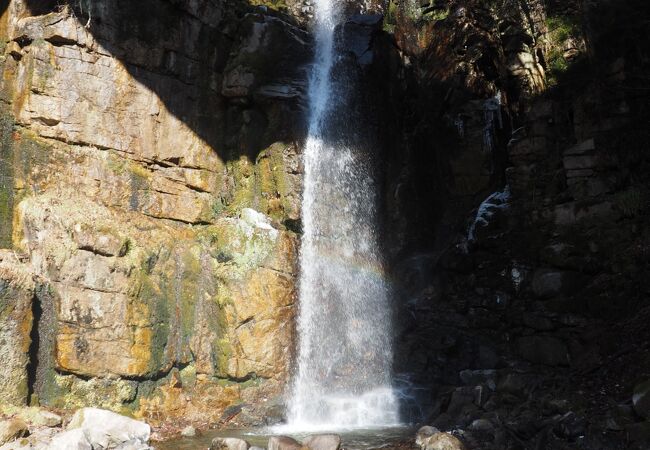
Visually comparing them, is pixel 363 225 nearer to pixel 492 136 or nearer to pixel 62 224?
pixel 492 136

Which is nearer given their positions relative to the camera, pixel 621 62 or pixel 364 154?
pixel 621 62

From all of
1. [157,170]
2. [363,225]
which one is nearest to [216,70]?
[157,170]

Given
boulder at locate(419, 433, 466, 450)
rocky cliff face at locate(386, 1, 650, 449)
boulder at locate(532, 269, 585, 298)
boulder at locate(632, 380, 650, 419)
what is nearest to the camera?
boulder at locate(632, 380, 650, 419)

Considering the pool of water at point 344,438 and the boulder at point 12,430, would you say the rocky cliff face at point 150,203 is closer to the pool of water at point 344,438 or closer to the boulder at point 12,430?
the boulder at point 12,430

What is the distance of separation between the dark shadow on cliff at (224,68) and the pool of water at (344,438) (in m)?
7.06

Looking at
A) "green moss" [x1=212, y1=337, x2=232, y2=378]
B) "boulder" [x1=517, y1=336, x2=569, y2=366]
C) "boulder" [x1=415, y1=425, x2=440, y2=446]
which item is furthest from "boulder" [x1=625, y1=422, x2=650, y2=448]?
"green moss" [x1=212, y1=337, x2=232, y2=378]

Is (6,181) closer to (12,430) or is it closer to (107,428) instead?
(12,430)

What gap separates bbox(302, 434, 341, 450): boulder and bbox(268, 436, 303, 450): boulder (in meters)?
0.13

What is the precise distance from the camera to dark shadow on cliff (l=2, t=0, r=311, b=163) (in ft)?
46.9

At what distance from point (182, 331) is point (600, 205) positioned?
29.8ft

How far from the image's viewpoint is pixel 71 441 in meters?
8.71

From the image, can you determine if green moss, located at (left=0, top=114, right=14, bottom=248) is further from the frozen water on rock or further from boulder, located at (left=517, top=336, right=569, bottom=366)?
boulder, located at (left=517, top=336, right=569, bottom=366)

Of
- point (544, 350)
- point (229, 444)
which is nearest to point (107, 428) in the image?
point (229, 444)

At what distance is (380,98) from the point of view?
1642 centimetres
